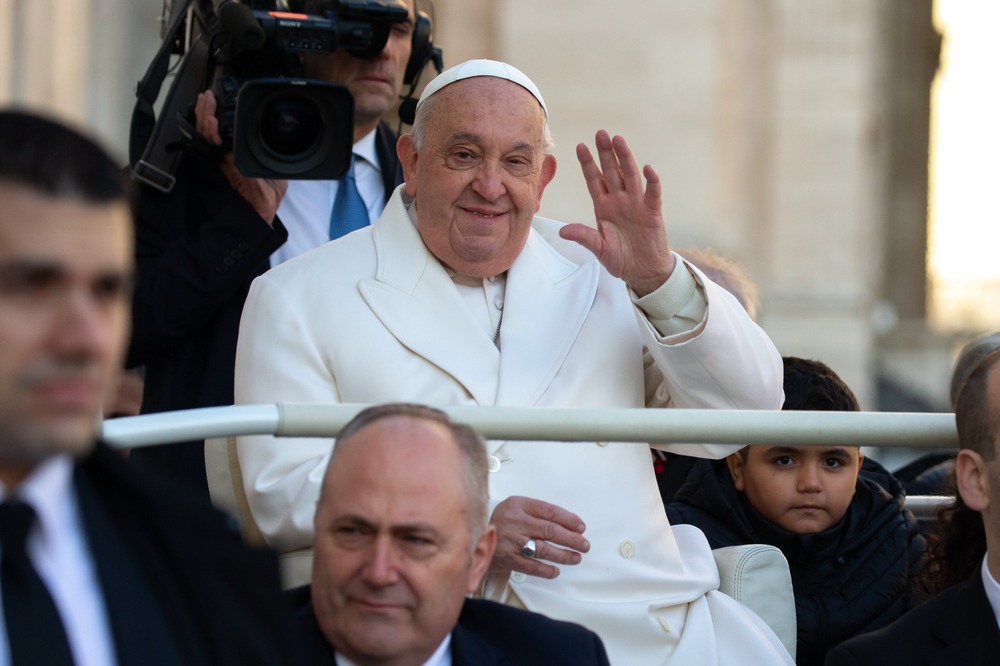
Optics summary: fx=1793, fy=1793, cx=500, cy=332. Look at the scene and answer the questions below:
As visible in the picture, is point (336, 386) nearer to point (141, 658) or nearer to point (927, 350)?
point (141, 658)

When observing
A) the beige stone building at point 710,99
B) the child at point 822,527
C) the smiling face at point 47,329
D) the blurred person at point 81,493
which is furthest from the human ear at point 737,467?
the beige stone building at point 710,99

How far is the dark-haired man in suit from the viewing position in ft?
10.6

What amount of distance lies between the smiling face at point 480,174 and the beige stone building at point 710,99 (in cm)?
753

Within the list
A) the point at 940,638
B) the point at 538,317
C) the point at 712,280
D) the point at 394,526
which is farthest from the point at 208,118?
the point at 940,638

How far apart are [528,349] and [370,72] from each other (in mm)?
1108

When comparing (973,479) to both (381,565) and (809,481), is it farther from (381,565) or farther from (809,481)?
(381,565)

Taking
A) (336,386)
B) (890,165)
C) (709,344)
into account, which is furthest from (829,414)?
(890,165)

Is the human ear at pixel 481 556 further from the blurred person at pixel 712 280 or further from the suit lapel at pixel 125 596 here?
the blurred person at pixel 712 280

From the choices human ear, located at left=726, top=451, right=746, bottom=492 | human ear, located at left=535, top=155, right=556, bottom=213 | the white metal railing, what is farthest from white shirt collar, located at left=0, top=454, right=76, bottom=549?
human ear, located at left=726, top=451, right=746, bottom=492

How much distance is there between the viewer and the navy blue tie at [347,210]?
4.74 meters

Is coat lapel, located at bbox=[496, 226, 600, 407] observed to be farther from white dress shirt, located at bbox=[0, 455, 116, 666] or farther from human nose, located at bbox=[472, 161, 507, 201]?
white dress shirt, located at bbox=[0, 455, 116, 666]

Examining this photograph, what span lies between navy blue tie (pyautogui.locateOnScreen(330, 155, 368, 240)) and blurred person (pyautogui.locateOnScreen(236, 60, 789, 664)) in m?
0.59

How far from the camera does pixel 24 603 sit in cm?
194

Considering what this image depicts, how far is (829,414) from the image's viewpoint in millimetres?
3207
